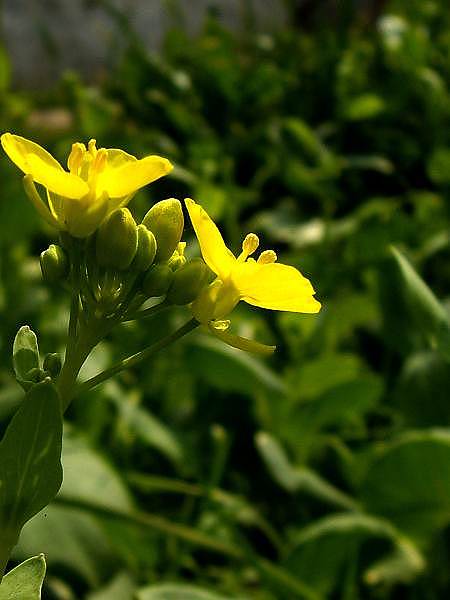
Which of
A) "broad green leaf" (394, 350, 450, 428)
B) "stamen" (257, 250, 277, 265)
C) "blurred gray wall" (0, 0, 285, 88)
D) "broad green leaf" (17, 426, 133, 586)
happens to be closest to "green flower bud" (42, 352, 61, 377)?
"stamen" (257, 250, 277, 265)

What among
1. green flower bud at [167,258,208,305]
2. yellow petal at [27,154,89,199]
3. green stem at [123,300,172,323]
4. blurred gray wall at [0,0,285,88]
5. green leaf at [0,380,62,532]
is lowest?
green leaf at [0,380,62,532]

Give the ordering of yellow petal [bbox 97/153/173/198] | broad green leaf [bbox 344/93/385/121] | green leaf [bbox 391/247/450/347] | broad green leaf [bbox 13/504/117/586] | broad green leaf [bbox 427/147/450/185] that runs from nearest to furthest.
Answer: yellow petal [bbox 97/153/173/198]
green leaf [bbox 391/247/450/347]
broad green leaf [bbox 13/504/117/586]
broad green leaf [bbox 427/147/450/185]
broad green leaf [bbox 344/93/385/121]

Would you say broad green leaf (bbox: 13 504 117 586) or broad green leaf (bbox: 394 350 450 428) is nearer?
broad green leaf (bbox: 13 504 117 586)

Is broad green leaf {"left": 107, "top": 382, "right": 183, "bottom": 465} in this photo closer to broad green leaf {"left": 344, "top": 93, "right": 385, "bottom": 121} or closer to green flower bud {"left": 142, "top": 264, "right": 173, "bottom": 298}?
green flower bud {"left": 142, "top": 264, "right": 173, "bottom": 298}

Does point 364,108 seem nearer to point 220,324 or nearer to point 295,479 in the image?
point 295,479

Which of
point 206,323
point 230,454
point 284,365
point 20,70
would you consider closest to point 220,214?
point 284,365

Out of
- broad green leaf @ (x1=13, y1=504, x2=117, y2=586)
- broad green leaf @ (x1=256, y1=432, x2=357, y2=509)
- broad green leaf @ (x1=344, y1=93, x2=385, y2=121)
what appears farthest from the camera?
broad green leaf @ (x1=344, y1=93, x2=385, y2=121)

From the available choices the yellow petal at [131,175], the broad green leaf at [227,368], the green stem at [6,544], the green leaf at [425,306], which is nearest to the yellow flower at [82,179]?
the yellow petal at [131,175]
